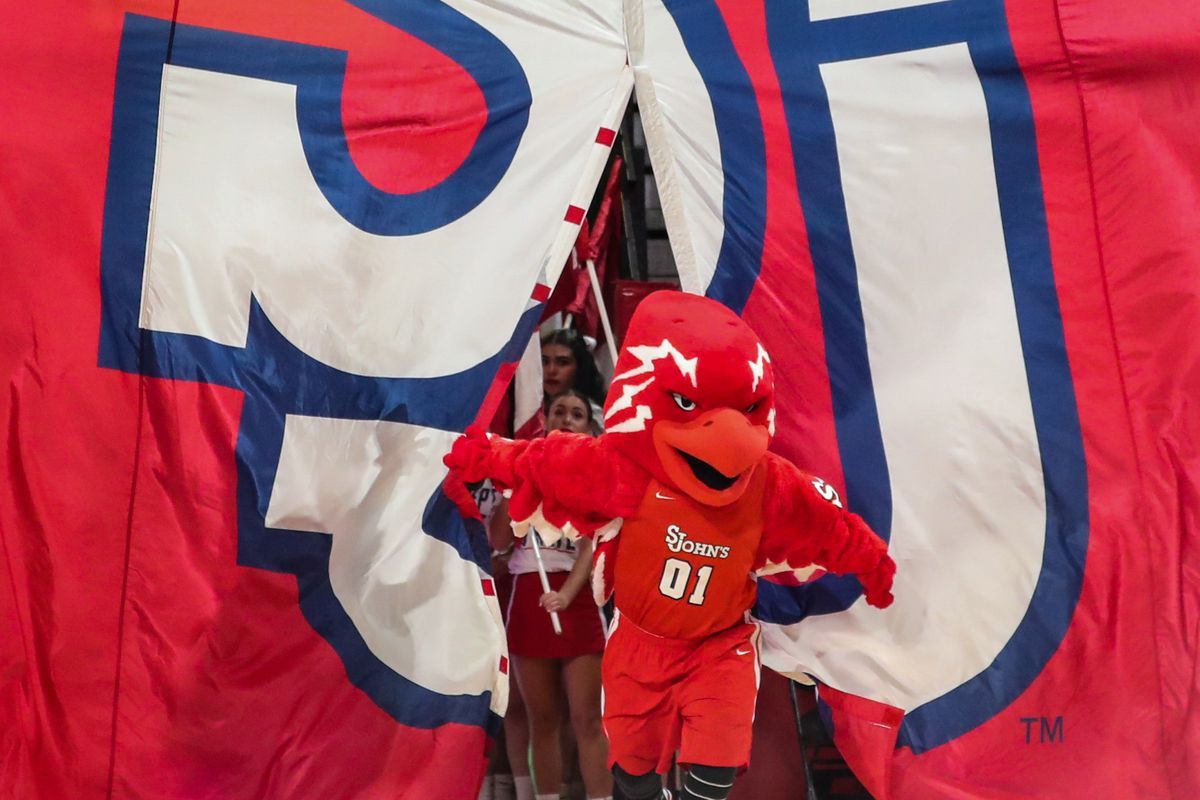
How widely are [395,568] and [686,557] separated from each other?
0.56 meters

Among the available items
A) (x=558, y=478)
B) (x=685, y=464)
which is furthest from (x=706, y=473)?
(x=558, y=478)

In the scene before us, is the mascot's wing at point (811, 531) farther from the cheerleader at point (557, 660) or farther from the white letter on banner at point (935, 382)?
the cheerleader at point (557, 660)

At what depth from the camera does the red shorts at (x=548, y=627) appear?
2527 mm

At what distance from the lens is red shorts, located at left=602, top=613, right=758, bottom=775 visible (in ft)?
6.55

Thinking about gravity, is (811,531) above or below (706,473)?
below

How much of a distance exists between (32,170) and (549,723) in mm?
1556

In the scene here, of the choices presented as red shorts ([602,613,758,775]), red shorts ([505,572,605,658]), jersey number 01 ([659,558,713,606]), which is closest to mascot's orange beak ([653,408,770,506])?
jersey number 01 ([659,558,713,606])

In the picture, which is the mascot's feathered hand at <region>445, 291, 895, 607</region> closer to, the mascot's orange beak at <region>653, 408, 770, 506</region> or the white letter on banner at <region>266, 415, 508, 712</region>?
the mascot's orange beak at <region>653, 408, 770, 506</region>

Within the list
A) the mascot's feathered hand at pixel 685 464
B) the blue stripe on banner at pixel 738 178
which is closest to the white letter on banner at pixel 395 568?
the mascot's feathered hand at pixel 685 464

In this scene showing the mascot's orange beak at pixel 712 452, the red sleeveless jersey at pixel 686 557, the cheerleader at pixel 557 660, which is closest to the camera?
the mascot's orange beak at pixel 712 452

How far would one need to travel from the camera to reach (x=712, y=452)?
187cm

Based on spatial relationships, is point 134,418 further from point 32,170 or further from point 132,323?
point 32,170

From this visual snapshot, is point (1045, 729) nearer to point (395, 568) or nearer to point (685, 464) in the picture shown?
point (685, 464)

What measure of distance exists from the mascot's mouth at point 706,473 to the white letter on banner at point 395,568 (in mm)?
509
